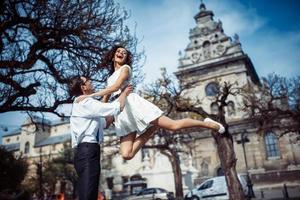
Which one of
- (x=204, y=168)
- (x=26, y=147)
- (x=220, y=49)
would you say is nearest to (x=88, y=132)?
(x=204, y=168)

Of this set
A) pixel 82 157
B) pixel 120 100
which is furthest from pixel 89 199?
pixel 120 100

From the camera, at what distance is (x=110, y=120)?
5.07 m

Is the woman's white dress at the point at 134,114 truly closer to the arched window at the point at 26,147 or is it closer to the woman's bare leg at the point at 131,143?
the woman's bare leg at the point at 131,143

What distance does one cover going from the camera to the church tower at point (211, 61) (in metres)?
40.2

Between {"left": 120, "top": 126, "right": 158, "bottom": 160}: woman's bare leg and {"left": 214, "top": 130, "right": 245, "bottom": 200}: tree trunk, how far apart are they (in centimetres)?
1074

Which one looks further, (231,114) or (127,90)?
(231,114)

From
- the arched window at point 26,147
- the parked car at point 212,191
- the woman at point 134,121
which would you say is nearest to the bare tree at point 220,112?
the parked car at point 212,191

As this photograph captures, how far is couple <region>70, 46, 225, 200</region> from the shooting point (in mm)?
4047

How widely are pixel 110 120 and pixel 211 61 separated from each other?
38.7 metres

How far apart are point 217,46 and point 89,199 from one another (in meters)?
41.1

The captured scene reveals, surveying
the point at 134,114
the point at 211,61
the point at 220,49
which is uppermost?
the point at 220,49

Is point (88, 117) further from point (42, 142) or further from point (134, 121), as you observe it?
point (42, 142)

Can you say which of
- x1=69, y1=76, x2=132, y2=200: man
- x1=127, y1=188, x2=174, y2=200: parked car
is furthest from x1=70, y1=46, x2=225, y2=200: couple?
x1=127, y1=188, x2=174, y2=200: parked car

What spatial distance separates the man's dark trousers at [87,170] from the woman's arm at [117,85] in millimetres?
818
